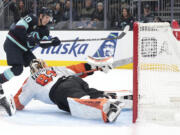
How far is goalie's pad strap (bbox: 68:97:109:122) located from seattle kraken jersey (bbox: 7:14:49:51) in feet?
3.74

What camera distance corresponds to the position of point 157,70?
10.1 feet

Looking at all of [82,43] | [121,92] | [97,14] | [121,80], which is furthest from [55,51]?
[121,92]

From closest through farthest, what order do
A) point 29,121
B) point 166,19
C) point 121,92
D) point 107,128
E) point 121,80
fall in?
point 107,128
point 29,121
point 121,92
point 121,80
point 166,19

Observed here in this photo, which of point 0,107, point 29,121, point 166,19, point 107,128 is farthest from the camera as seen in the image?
point 166,19

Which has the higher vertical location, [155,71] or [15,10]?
[15,10]

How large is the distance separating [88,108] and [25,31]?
127 centimetres

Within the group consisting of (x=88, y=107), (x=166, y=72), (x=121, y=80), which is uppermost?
(x=166, y=72)

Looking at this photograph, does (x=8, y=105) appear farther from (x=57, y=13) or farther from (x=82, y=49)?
(x=57, y=13)

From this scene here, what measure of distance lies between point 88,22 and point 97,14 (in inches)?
8.0

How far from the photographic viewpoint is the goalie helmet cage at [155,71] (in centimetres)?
295

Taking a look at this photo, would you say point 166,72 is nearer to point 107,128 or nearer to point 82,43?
point 107,128

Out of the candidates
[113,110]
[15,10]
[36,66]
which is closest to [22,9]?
[15,10]

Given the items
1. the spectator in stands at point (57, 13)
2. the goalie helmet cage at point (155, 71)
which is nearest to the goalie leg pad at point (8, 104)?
the goalie helmet cage at point (155, 71)

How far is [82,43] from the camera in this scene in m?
6.69
